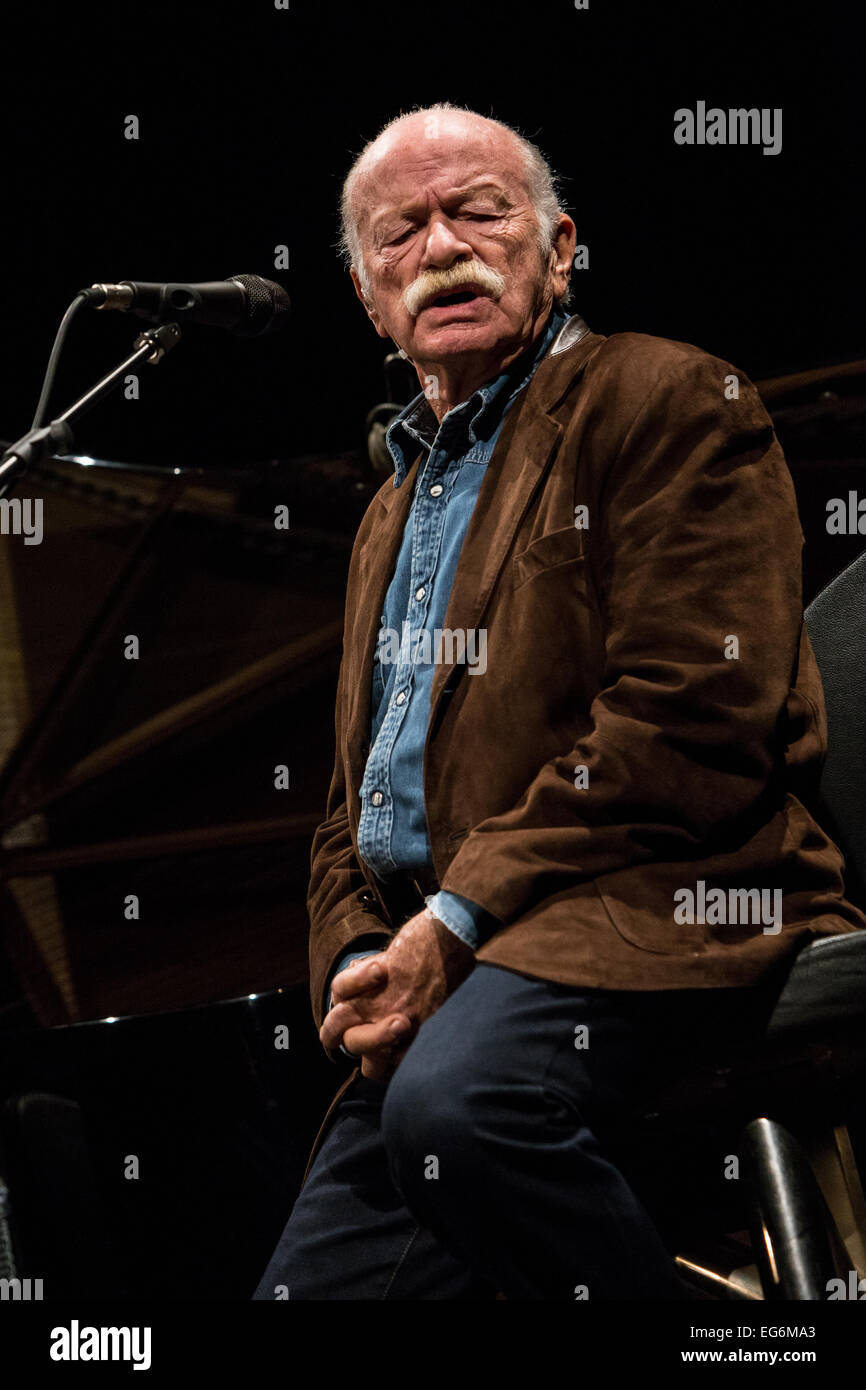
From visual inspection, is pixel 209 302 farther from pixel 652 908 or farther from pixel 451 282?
pixel 652 908

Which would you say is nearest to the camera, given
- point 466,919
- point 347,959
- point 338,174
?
point 466,919

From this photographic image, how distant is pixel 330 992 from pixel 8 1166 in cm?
57

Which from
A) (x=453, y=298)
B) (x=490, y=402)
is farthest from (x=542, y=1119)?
(x=453, y=298)

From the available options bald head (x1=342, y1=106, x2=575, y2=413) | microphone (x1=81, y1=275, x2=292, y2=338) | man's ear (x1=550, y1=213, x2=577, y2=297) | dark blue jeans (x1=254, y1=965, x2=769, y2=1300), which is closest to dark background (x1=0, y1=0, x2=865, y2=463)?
man's ear (x1=550, y1=213, x2=577, y2=297)

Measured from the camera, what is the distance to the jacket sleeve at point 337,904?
151cm

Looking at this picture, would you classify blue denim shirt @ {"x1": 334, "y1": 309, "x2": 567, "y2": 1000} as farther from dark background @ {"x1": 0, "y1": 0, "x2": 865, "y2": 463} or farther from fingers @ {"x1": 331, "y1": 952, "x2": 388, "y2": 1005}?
dark background @ {"x1": 0, "y1": 0, "x2": 865, "y2": 463}

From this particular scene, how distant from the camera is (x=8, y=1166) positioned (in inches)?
67.4

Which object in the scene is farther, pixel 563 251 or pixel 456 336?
pixel 563 251

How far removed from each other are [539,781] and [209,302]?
2.61 feet

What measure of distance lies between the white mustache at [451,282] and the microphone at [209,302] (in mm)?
194

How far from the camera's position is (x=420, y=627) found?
1517 mm

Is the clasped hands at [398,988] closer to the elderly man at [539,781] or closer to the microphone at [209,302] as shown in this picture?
the elderly man at [539,781]

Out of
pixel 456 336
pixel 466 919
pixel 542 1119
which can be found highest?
pixel 456 336

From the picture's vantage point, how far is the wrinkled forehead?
1.63 m
